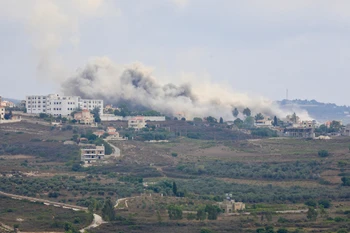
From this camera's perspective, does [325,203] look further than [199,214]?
Yes

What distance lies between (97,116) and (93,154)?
25.6m

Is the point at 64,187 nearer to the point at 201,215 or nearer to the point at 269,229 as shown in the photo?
the point at 201,215

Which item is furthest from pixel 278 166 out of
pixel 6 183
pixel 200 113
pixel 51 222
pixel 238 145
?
pixel 200 113

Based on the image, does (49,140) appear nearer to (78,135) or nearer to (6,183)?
(78,135)

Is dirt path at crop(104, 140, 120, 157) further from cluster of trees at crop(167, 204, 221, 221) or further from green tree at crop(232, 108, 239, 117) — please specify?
green tree at crop(232, 108, 239, 117)

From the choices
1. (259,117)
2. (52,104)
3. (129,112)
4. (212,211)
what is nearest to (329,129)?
(259,117)

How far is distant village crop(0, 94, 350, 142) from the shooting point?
11853 centimetres

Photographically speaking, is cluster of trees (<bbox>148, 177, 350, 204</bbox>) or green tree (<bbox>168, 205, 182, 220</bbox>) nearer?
green tree (<bbox>168, 205, 182, 220</bbox>)

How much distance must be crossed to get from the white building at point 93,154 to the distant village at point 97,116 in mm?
18138

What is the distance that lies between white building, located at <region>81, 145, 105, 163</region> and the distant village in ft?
59.5

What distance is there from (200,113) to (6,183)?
65.7m

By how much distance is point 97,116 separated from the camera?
400 ft

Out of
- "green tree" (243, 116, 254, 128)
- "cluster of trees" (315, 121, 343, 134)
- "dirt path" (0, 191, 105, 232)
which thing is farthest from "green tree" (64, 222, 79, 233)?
"green tree" (243, 116, 254, 128)

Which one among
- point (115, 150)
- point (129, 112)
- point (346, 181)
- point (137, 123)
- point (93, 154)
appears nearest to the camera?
point (346, 181)
